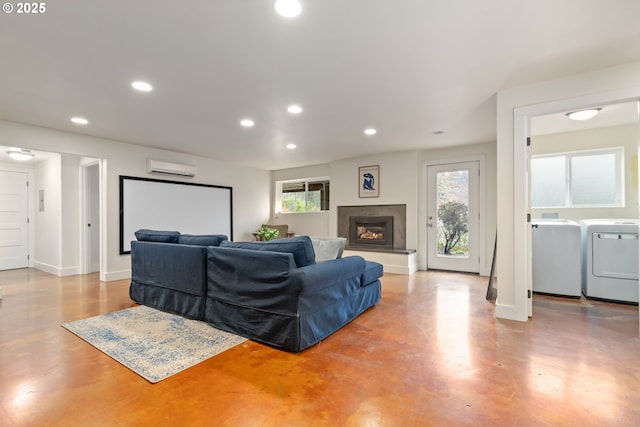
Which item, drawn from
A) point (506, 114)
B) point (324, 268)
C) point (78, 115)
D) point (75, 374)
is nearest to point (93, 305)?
point (75, 374)

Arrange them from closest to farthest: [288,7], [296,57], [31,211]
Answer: [288,7]
[296,57]
[31,211]

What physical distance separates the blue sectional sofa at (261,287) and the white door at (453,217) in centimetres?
280

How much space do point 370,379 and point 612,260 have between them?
12.2ft

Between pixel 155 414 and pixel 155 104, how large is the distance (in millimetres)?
3147

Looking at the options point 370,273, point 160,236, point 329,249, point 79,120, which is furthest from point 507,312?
point 79,120

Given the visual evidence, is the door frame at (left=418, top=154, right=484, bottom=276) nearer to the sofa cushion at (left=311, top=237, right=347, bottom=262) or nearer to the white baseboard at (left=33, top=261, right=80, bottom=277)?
the sofa cushion at (left=311, top=237, right=347, bottom=262)

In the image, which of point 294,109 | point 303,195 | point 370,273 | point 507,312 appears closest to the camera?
point 507,312

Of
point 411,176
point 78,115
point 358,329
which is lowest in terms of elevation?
point 358,329

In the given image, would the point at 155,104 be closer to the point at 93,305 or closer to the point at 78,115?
the point at 78,115

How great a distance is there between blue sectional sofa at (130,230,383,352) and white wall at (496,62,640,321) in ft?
4.49

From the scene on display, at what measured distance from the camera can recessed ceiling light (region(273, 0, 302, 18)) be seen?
5.81 ft

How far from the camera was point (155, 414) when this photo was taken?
1558 mm

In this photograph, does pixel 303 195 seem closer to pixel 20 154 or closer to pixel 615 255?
pixel 20 154

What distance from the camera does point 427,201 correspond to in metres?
5.88
